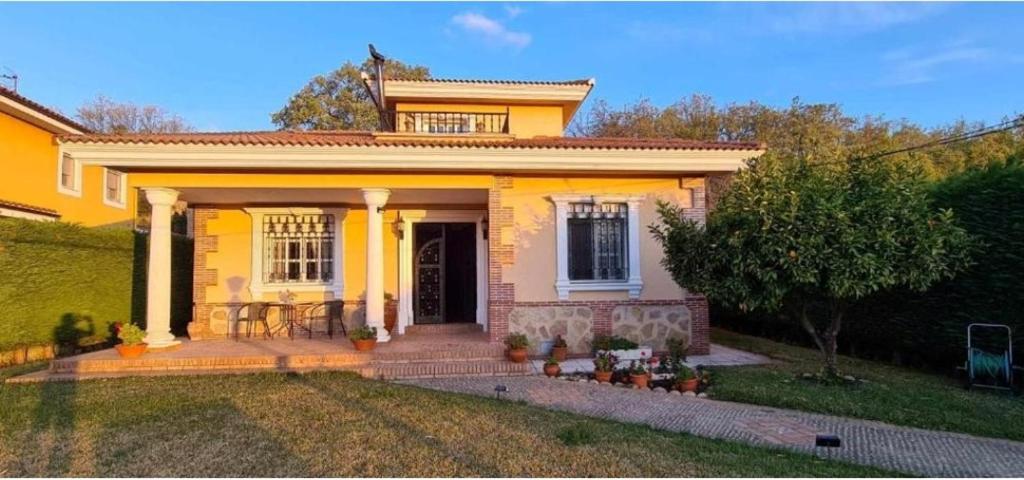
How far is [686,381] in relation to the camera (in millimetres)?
6930

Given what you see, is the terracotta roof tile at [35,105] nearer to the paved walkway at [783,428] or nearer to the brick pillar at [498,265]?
the brick pillar at [498,265]

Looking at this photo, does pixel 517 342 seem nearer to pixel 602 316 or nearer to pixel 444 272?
pixel 602 316

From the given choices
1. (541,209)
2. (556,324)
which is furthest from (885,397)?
(541,209)

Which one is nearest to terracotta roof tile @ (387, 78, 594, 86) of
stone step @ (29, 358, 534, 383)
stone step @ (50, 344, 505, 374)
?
stone step @ (50, 344, 505, 374)

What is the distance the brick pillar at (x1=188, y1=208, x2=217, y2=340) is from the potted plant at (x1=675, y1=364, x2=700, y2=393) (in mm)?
8604

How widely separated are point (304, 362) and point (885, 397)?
7.58 metres

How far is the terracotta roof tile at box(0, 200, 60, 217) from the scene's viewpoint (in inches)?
443

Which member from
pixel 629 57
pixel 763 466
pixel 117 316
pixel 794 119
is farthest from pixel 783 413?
pixel 794 119

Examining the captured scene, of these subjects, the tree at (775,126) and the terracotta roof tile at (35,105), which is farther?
the tree at (775,126)

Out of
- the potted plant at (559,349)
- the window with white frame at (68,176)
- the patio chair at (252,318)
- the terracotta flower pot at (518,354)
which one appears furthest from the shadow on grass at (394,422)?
the window with white frame at (68,176)

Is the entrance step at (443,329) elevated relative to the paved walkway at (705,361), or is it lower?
elevated

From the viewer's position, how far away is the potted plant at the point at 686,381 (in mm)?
6918

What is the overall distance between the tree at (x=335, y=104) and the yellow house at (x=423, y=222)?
16514 mm

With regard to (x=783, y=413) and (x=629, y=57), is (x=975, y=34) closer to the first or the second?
(x=629, y=57)
